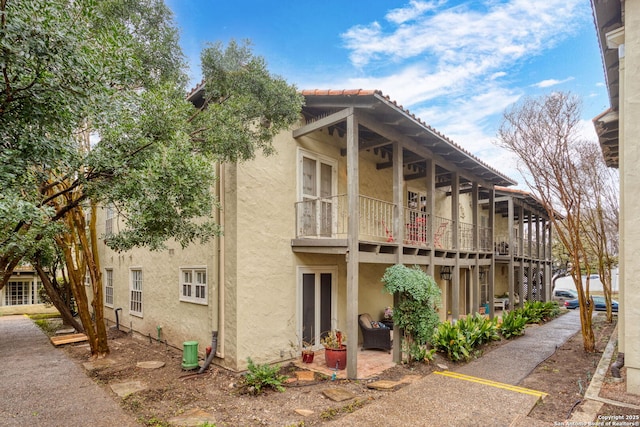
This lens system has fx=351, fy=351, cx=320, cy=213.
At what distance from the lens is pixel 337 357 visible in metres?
7.86

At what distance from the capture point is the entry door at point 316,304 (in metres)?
9.02

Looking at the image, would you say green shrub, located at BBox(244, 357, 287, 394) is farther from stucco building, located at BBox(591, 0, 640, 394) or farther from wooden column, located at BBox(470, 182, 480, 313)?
wooden column, located at BBox(470, 182, 480, 313)

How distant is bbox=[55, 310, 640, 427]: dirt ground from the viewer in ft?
18.6

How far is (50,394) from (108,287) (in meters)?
8.29

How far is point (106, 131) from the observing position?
483cm

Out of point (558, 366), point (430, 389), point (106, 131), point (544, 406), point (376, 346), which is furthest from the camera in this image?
point (376, 346)

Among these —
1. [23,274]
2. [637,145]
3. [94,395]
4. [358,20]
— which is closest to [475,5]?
[358,20]

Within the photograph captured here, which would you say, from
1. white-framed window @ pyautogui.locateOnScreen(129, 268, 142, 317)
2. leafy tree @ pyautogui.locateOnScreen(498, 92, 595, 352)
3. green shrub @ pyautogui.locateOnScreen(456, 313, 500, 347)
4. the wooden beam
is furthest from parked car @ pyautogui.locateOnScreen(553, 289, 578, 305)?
white-framed window @ pyautogui.locateOnScreen(129, 268, 142, 317)

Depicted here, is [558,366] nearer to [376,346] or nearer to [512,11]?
[376,346]

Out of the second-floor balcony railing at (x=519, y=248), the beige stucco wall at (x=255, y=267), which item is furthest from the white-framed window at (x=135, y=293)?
the second-floor balcony railing at (x=519, y=248)

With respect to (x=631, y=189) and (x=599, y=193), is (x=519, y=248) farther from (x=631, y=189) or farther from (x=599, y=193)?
(x=631, y=189)

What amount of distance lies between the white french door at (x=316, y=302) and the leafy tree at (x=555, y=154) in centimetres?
623

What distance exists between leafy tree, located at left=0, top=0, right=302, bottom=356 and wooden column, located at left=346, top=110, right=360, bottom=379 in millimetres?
1451

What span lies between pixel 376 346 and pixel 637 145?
7072 mm
